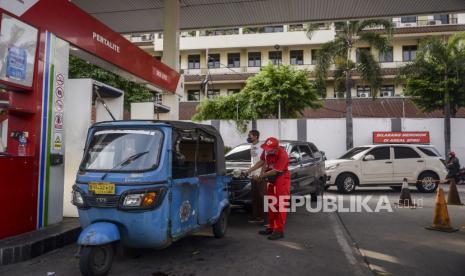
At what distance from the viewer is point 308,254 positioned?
6270 millimetres

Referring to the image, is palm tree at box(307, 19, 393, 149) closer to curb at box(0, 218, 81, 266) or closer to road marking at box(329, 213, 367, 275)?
road marking at box(329, 213, 367, 275)

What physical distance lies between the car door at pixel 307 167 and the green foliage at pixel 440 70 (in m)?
16.3

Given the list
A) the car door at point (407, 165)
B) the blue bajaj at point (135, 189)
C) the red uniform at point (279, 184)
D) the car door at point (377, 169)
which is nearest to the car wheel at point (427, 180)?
the car door at point (407, 165)

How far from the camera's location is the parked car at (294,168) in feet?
29.5

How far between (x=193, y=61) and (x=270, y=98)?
18442 millimetres

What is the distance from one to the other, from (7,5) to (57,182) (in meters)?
3.00

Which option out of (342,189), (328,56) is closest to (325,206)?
(342,189)

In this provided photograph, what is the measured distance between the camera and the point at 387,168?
15.0 m

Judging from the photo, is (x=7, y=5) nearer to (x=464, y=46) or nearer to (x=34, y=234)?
(x=34, y=234)

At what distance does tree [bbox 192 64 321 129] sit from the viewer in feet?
89.7

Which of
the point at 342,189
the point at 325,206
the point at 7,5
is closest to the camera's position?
the point at 7,5

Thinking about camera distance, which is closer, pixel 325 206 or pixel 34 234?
pixel 34 234

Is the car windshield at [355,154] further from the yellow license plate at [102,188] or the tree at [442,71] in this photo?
the tree at [442,71]

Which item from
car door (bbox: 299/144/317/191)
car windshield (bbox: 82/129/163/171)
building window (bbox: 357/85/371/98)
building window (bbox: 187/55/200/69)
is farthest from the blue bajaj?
building window (bbox: 187/55/200/69)
